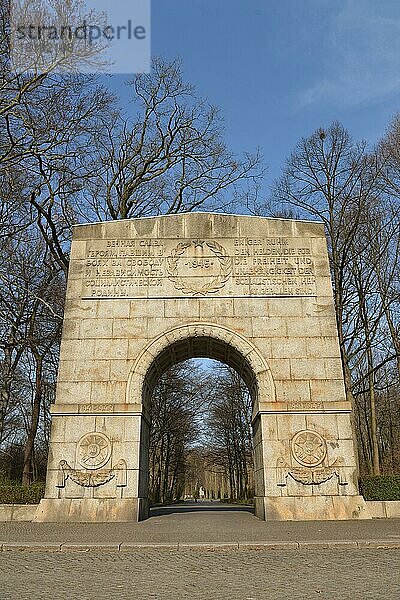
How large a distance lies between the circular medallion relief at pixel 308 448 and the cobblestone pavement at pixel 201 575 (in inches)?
221

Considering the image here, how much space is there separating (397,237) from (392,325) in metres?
3.72

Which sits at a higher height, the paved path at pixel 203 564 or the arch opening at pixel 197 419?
the arch opening at pixel 197 419

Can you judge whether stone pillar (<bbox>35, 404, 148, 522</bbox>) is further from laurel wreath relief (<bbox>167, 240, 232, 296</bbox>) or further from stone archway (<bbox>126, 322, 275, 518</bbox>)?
laurel wreath relief (<bbox>167, 240, 232, 296</bbox>)

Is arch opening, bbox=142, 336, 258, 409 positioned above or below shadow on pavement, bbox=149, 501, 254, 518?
above

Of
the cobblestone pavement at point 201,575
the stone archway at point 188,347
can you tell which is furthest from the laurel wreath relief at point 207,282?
the cobblestone pavement at point 201,575

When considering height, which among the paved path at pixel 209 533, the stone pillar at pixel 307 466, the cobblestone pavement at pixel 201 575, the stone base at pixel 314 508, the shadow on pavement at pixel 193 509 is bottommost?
the shadow on pavement at pixel 193 509

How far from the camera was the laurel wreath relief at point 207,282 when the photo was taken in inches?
595

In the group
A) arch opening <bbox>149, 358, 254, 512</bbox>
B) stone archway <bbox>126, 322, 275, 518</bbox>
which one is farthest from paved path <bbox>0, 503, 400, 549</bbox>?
arch opening <bbox>149, 358, 254, 512</bbox>

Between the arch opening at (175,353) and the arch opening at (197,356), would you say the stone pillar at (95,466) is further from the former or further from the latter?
the arch opening at (197,356)

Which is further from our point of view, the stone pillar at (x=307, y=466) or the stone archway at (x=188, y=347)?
the stone archway at (x=188, y=347)

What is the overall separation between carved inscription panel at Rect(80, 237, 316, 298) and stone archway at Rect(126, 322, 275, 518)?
3.86 ft

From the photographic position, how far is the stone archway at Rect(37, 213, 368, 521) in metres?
13.2

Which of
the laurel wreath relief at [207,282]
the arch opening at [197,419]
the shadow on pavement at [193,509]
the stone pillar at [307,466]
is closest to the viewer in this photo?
the stone pillar at [307,466]

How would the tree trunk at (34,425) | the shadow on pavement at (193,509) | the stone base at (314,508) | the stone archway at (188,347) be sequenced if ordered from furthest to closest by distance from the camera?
the tree trunk at (34,425) < the shadow on pavement at (193,509) < the stone archway at (188,347) < the stone base at (314,508)
